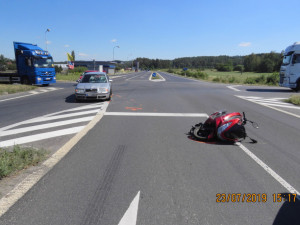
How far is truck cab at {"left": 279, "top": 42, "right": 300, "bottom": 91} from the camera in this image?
19641 mm

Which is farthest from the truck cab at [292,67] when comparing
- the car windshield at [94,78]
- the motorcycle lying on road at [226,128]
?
the motorcycle lying on road at [226,128]

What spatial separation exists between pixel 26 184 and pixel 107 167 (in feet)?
4.31

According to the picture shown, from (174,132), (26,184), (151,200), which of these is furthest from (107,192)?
(174,132)

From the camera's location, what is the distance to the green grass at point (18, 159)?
3.95 meters

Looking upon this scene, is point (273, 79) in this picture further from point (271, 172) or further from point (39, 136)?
point (39, 136)

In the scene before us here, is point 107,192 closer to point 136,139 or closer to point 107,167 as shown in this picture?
point 107,167

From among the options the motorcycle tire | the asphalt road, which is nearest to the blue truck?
the asphalt road

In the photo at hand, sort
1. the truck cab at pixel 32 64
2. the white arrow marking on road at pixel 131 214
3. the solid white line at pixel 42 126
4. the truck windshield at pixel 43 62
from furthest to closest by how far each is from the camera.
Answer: the truck windshield at pixel 43 62 < the truck cab at pixel 32 64 < the solid white line at pixel 42 126 < the white arrow marking on road at pixel 131 214

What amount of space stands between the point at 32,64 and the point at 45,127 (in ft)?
55.8

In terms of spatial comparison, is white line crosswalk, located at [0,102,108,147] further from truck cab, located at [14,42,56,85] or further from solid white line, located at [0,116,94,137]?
truck cab, located at [14,42,56,85]

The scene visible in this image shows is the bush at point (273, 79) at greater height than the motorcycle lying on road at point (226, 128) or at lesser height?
lesser

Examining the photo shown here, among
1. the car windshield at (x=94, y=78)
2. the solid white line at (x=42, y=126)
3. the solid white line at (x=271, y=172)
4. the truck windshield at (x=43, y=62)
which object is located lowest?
the solid white line at (x=42, y=126)

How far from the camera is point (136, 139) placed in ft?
20.5

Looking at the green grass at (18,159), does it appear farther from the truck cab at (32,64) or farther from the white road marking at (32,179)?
the truck cab at (32,64)
